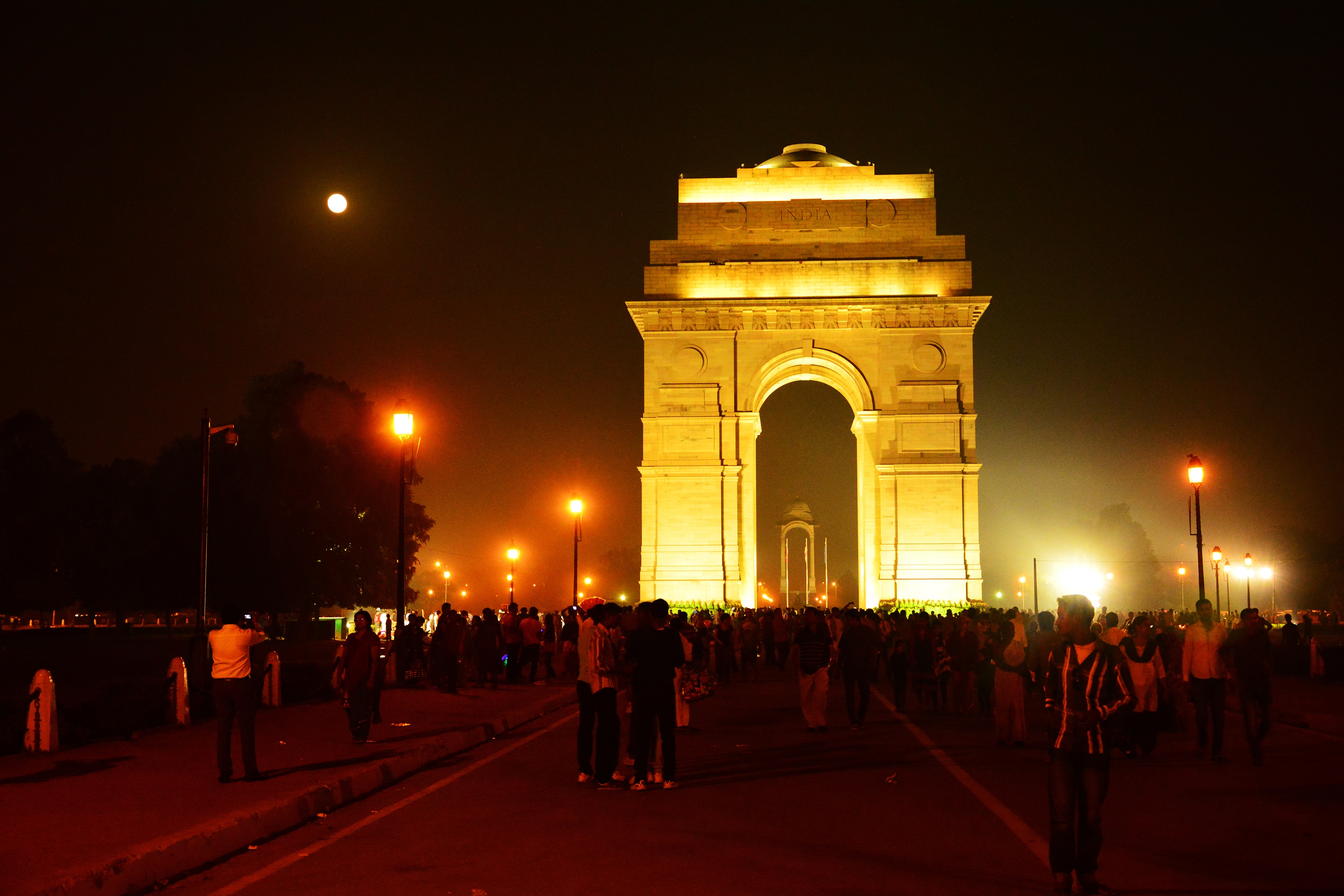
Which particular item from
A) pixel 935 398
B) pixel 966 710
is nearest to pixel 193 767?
pixel 966 710

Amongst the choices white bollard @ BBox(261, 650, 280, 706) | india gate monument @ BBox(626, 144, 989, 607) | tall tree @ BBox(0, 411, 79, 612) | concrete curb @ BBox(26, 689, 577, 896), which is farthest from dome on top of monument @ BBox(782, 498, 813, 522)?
concrete curb @ BBox(26, 689, 577, 896)

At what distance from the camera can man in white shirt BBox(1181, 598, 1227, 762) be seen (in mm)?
14414

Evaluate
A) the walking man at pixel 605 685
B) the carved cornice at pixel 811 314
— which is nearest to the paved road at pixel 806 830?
the walking man at pixel 605 685

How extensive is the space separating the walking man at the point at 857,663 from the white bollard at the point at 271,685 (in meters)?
7.64

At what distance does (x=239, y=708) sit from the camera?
11.4 m

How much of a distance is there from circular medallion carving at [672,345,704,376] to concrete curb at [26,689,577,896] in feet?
127

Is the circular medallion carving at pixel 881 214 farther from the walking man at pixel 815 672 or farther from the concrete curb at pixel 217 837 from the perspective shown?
the concrete curb at pixel 217 837

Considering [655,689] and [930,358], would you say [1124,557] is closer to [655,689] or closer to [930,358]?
[930,358]

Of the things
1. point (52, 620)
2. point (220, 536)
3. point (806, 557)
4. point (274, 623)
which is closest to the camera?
point (220, 536)

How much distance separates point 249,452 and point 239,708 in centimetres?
4056

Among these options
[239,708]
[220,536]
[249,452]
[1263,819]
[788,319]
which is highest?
[788,319]

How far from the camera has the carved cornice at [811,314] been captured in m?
51.2

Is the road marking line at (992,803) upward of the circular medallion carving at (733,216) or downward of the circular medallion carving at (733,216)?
downward

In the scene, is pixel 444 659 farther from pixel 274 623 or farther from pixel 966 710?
pixel 274 623
